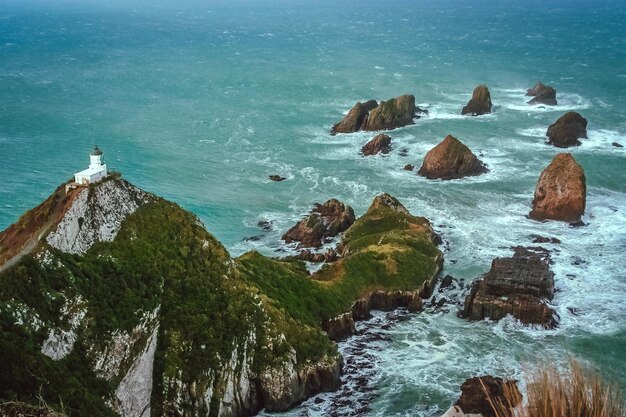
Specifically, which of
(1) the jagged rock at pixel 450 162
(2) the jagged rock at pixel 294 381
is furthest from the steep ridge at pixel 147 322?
(1) the jagged rock at pixel 450 162

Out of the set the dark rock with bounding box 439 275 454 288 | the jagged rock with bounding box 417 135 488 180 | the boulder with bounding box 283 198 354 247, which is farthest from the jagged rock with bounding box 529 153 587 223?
the boulder with bounding box 283 198 354 247

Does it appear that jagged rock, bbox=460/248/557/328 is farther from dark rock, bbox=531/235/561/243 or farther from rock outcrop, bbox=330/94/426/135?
rock outcrop, bbox=330/94/426/135

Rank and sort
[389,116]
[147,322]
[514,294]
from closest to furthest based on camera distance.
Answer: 1. [147,322]
2. [514,294]
3. [389,116]

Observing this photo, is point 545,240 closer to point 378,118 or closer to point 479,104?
point 378,118

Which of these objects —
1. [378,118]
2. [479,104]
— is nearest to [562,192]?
[378,118]

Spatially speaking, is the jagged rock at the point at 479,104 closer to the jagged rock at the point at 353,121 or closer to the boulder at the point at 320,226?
the jagged rock at the point at 353,121

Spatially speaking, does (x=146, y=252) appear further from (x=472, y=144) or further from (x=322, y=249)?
(x=472, y=144)

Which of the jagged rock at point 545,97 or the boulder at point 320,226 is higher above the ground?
the jagged rock at point 545,97
